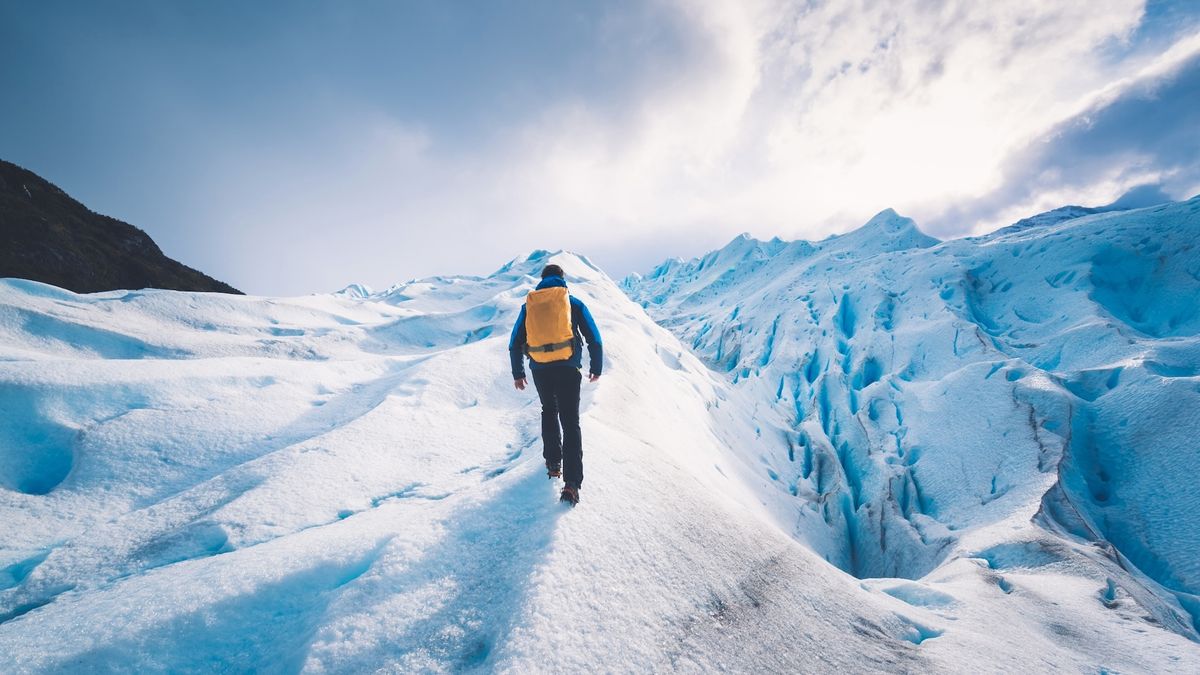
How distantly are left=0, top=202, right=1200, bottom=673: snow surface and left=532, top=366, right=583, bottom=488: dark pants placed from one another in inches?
13.6

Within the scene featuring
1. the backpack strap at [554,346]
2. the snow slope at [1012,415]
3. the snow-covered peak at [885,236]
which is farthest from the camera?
the snow-covered peak at [885,236]

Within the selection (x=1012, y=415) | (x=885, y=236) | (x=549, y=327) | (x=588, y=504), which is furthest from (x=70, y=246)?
(x=885, y=236)

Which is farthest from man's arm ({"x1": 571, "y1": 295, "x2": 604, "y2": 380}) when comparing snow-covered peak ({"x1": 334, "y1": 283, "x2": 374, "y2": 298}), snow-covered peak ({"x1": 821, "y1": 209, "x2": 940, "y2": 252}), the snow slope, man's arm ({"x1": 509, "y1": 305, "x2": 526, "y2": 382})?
snow-covered peak ({"x1": 334, "y1": 283, "x2": 374, "y2": 298})

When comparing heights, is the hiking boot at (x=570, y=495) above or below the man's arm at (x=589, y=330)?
below

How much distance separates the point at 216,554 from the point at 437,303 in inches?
947

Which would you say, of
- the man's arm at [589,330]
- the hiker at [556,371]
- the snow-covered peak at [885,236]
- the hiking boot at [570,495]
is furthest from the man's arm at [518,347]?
the snow-covered peak at [885,236]

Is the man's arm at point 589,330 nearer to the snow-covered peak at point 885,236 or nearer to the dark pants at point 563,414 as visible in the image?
the dark pants at point 563,414

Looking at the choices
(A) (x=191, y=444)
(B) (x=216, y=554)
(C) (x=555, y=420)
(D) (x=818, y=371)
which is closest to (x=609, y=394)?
(C) (x=555, y=420)

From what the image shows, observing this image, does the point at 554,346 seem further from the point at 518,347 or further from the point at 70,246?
the point at 70,246

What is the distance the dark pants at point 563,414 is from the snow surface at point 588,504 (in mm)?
346

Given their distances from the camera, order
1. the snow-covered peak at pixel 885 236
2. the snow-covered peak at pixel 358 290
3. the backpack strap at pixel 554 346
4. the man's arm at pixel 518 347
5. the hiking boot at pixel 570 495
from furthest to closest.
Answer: the snow-covered peak at pixel 358 290 < the snow-covered peak at pixel 885 236 < the man's arm at pixel 518 347 < the backpack strap at pixel 554 346 < the hiking boot at pixel 570 495

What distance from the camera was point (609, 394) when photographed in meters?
6.81

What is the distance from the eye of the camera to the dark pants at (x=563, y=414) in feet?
11.3

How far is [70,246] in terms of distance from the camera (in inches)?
767
